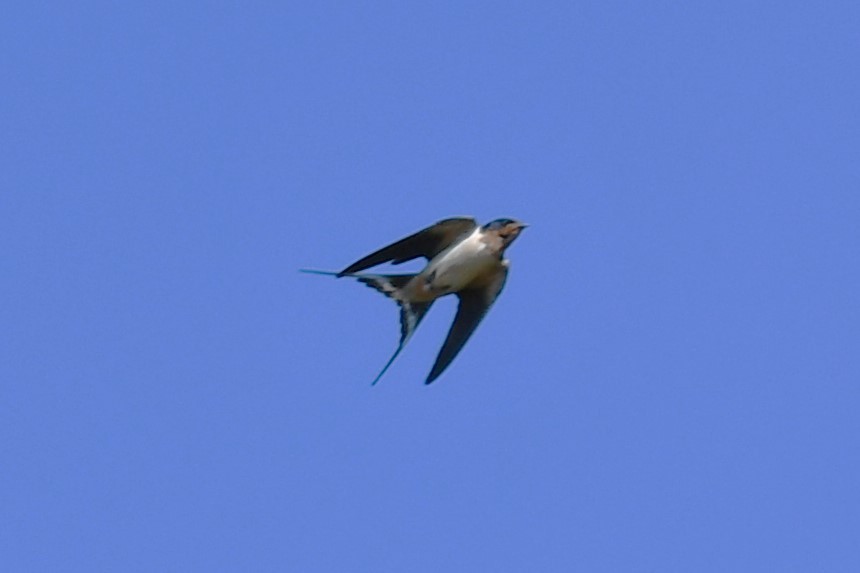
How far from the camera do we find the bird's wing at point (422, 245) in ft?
44.6

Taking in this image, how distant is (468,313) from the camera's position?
1381 cm

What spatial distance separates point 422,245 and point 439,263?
0.43ft

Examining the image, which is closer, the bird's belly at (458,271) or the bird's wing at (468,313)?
the bird's belly at (458,271)

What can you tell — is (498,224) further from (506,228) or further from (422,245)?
(422,245)

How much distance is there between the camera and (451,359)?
1375 centimetres

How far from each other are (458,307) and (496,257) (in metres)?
0.32

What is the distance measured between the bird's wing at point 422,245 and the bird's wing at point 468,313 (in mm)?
231

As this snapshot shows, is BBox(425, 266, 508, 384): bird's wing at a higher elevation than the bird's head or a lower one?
lower

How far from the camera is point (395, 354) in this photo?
13.4 meters

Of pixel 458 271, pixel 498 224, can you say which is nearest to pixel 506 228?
pixel 498 224

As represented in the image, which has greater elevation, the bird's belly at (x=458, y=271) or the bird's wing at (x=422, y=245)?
the bird's wing at (x=422, y=245)

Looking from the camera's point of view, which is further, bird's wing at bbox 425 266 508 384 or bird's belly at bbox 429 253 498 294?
bird's wing at bbox 425 266 508 384

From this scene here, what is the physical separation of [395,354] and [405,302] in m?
0.31

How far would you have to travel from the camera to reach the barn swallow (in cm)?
1358
